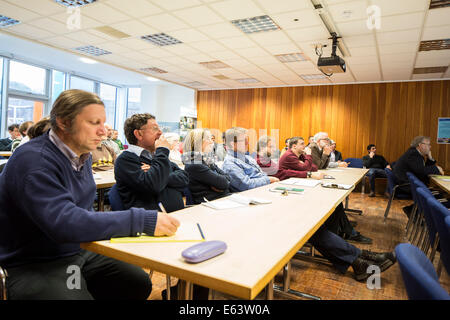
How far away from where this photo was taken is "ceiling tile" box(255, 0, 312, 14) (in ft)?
12.8

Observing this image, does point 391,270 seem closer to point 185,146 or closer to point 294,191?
point 294,191

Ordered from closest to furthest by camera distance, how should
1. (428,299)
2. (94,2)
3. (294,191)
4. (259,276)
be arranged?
1. (428,299)
2. (259,276)
3. (294,191)
4. (94,2)

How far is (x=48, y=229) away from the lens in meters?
1.07

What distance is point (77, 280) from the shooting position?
47.6 inches

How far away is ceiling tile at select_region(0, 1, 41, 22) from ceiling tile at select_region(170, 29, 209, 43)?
7.12 ft

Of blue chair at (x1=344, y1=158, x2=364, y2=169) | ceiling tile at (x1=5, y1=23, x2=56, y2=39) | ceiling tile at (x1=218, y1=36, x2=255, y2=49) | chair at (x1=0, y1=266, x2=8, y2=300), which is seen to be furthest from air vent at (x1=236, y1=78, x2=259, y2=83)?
chair at (x1=0, y1=266, x2=8, y2=300)

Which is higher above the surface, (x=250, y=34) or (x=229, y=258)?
→ (x=250, y=34)

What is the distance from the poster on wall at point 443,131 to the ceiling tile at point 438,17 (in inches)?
163

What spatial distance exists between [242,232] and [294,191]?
1.24 metres

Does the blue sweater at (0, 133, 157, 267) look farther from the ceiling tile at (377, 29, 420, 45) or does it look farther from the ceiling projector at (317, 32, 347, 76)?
the ceiling tile at (377, 29, 420, 45)

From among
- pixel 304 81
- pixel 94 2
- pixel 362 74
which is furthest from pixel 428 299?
pixel 304 81

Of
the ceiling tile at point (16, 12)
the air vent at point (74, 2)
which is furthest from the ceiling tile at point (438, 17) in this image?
the ceiling tile at point (16, 12)

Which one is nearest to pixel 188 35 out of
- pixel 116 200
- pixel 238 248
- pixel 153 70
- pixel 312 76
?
pixel 153 70

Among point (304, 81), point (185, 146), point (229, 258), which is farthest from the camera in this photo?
point (304, 81)
